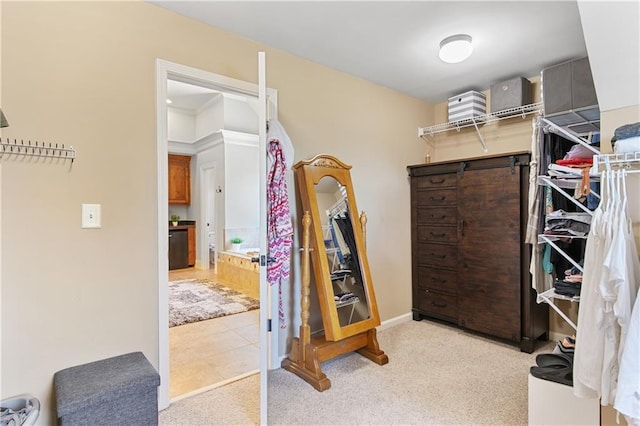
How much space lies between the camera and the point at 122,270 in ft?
6.56

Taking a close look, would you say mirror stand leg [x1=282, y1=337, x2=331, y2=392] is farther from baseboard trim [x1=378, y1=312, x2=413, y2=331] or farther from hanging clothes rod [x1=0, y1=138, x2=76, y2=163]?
hanging clothes rod [x1=0, y1=138, x2=76, y2=163]

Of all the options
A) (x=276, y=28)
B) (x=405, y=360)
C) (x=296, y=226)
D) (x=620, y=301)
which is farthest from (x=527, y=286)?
(x=276, y=28)

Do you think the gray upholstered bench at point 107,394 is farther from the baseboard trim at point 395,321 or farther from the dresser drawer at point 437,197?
the dresser drawer at point 437,197

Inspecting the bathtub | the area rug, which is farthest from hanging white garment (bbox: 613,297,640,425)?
the bathtub

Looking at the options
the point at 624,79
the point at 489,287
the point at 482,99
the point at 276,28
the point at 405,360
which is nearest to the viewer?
the point at 624,79

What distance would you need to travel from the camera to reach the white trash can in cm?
153

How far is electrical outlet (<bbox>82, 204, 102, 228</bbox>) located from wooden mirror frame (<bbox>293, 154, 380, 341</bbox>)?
132 centimetres

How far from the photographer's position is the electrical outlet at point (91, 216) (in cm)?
188

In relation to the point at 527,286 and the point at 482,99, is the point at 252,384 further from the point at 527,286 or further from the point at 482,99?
the point at 482,99

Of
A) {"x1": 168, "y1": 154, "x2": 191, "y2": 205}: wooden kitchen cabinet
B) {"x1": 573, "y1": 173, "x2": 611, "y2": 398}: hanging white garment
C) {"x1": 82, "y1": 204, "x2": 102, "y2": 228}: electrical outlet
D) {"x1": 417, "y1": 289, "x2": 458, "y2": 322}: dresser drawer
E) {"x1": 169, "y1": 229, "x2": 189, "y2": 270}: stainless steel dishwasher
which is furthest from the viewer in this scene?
{"x1": 168, "y1": 154, "x2": 191, "y2": 205}: wooden kitchen cabinet

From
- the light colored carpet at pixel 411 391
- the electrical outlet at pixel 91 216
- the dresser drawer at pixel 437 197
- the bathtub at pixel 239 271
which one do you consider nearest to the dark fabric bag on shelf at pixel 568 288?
the light colored carpet at pixel 411 391

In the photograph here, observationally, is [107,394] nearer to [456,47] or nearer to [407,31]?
[407,31]

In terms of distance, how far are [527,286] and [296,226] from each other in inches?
79.4

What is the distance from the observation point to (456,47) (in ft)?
7.99
